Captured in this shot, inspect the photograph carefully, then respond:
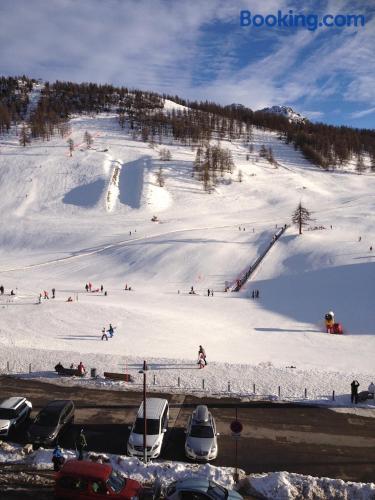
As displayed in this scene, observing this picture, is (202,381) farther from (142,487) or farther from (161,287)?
(161,287)

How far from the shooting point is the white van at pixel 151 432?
14141 millimetres

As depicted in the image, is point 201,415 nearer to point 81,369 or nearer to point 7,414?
point 7,414

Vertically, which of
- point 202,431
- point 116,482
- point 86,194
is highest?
point 86,194

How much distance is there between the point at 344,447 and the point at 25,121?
15984 cm

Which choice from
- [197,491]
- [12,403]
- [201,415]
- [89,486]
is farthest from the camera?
[12,403]

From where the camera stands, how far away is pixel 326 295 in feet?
131

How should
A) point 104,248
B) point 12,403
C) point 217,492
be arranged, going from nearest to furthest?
point 217,492 < point 12,403 < point 104,248

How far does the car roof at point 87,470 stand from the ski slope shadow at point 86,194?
76822 mm

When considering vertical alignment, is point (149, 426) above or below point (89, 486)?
above

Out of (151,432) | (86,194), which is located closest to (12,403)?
(151,432)

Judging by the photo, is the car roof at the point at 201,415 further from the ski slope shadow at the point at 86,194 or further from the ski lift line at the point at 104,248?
the ski slope shadow at the point at 86,194

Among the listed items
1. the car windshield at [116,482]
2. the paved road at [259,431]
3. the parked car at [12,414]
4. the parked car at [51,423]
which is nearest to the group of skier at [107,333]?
the paved road at [259,431]

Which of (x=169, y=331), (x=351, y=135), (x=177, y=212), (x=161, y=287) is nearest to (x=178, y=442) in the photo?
(x=169, y=331)

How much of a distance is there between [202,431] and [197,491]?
4.06 metres
